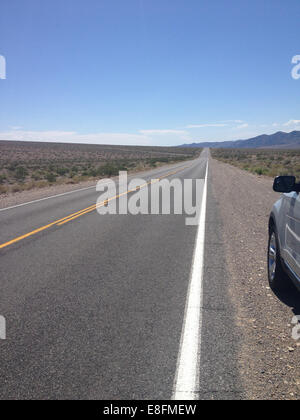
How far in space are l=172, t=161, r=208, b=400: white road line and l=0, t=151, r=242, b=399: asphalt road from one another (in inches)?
2.1

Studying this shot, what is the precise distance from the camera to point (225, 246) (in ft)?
24.5

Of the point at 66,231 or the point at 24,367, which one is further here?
the point at 66,231

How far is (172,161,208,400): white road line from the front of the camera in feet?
9.53

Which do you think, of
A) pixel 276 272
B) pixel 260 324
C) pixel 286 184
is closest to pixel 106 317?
pixel 260 324

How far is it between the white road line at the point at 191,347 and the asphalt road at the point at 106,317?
5cm

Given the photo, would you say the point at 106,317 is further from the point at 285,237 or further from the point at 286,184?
the point at 286,184

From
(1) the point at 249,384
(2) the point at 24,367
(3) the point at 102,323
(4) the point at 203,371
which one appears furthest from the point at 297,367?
(2) the point at 24,367

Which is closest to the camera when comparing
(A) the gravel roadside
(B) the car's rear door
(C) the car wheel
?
(A) the gravel roadside

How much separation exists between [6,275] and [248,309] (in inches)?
151

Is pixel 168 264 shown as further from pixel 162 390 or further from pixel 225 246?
pixel 162 390

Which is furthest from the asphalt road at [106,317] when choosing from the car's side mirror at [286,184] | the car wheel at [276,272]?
the car's side mirror at [286,184]

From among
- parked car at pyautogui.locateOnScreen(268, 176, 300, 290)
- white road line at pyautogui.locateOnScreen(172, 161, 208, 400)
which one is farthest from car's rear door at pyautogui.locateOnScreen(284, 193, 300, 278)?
white road line at pyautogui.locateOnScreen(172, 161, 208, 400)

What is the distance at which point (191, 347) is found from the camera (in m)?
3.55

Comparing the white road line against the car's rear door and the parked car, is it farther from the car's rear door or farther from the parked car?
the car's rear door
